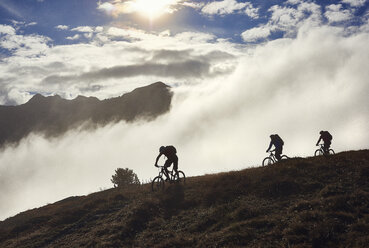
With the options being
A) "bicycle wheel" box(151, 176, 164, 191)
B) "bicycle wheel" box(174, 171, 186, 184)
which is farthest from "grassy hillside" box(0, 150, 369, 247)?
"bicycle wheel" box(151, 176, 164, 191)

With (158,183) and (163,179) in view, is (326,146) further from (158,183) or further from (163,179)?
(158,183)

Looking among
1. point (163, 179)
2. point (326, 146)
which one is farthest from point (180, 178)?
point (326, 146)

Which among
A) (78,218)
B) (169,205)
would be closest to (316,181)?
(169,205)

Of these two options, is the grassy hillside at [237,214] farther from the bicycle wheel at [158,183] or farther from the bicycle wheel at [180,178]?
the bicycle wheel at [158,183]

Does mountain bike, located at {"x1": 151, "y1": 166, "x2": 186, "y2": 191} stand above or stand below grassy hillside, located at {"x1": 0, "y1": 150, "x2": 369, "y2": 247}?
above

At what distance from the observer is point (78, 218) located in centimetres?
2480

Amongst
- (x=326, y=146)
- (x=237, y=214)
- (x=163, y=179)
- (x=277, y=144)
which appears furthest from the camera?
(x=326, y=146)

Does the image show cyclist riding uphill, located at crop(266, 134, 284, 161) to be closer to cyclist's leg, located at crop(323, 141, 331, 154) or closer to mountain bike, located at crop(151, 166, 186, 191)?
cyclist's leg, located at crop(323, 141, 331, 154)

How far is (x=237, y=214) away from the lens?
1742 cm

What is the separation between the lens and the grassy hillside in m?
14.1

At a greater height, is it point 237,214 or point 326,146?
point 326,146

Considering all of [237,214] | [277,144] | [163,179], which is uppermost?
[277,144]

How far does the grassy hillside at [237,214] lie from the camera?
14086 mm

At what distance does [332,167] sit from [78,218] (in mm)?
18884
